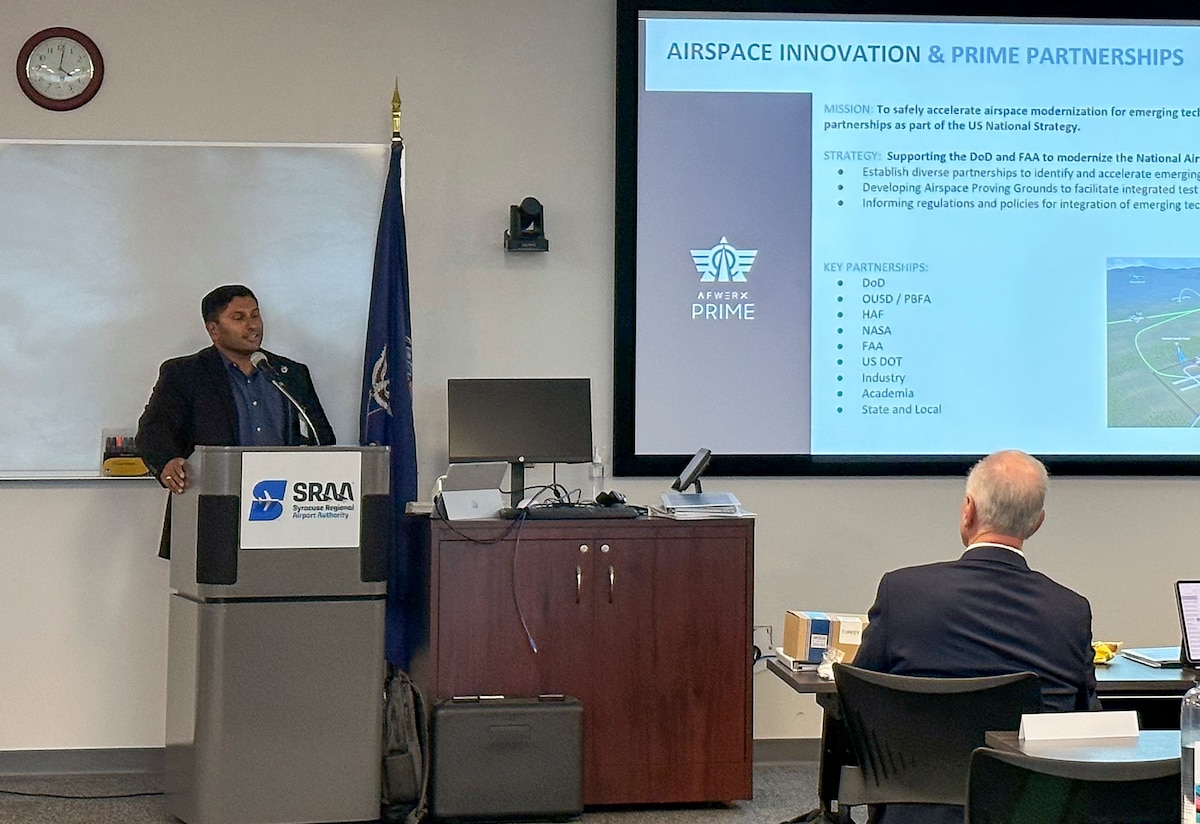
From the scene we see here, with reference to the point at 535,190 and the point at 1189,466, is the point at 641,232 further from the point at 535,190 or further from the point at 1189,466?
the point at 1189,466

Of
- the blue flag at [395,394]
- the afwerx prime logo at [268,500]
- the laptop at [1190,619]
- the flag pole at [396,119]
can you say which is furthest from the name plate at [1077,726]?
the flag pole at [396,119]

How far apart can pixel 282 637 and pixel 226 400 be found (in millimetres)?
968

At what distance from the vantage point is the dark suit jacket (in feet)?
9.07

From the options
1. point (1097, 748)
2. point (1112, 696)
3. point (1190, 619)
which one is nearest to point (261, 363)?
point (1112, 696)

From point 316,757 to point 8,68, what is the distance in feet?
9.14

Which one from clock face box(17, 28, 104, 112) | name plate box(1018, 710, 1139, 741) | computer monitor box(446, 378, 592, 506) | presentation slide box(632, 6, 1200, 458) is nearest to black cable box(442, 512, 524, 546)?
computer monitor box(446, 378, 592, 506)

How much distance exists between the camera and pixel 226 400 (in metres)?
4.59

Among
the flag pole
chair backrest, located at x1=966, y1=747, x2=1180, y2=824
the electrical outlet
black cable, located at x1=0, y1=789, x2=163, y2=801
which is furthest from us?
the flag pole

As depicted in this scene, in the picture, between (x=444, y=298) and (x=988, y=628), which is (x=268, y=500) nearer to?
(x=444, y=298)

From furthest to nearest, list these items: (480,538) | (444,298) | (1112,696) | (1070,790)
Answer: (444,298), (480,538), (1112,696), (1070,790)

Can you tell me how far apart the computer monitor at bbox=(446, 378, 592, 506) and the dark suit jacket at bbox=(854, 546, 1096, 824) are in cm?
197

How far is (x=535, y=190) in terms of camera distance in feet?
16.7

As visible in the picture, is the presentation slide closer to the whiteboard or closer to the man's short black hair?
the whiteboard

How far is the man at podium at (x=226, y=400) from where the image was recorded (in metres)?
4.52
